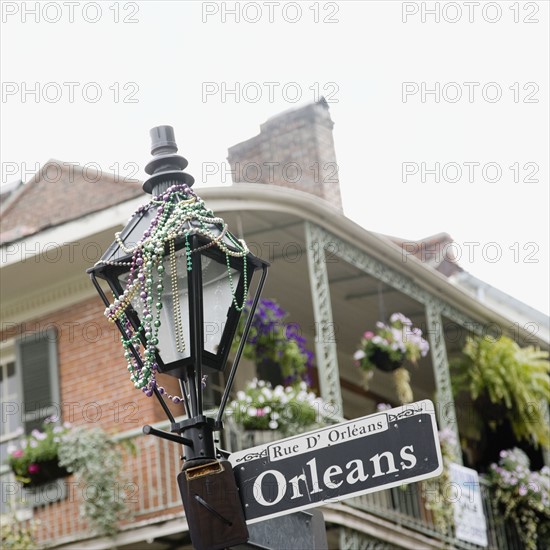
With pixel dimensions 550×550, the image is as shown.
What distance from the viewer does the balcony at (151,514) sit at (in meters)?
10.3

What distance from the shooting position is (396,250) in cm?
1209

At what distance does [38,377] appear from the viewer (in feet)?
39.0

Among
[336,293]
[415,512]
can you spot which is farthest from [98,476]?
[336,293]

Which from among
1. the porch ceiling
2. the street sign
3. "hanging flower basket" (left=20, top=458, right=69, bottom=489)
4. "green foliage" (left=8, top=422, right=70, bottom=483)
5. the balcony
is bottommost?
the street sign

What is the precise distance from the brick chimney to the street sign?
1125 centimetres

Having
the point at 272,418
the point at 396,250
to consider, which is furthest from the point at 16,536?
the point at 396,250

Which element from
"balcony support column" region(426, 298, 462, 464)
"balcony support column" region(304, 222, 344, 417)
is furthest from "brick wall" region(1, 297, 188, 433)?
"balcony support column" region(426, 298, 462, 464)

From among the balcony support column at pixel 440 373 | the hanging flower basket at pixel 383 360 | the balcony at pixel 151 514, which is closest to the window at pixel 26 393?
the balcony at pixel 151 514

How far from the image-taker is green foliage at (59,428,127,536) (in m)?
10.4

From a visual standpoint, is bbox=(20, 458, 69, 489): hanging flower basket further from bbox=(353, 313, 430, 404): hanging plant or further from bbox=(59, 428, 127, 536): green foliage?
bbox=(353, 313, 430, 404): hanging plant

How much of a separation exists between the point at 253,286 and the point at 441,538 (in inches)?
127

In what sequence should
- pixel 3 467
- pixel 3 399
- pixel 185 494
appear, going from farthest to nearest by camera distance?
pixel 3 399
pixel 3 467
pixel 185 494

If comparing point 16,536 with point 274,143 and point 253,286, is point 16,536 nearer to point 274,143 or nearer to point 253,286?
point 253,286

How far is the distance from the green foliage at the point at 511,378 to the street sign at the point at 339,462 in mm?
9653
